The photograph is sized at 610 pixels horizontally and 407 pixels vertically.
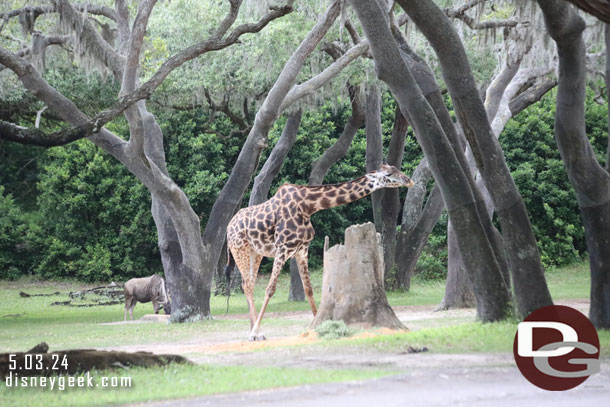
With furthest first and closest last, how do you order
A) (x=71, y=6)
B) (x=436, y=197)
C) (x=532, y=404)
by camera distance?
(x=436, y=197)
(x=71, y=6)
(x=532, y=404)

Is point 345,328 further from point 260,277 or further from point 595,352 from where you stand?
point 260,277

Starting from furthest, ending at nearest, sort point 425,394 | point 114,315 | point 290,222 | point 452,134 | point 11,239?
point 11,239 < point 114,315 < point 290,222 < point 452,134 < point 425,394

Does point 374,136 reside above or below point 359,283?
above

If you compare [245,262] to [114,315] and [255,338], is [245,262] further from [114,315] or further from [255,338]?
[114,315]

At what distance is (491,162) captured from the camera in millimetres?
11305

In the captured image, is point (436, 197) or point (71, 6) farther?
point (436, 197)

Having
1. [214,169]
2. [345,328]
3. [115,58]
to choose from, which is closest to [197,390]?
[345,328]

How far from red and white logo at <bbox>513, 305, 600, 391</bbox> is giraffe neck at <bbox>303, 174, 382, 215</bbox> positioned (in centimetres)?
385

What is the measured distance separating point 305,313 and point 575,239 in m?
14.9

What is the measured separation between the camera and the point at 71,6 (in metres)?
17.5

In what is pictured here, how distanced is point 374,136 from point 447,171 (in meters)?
13.0

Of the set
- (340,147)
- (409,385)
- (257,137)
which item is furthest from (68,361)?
(340,147)

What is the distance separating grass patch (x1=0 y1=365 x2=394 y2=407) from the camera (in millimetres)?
7684

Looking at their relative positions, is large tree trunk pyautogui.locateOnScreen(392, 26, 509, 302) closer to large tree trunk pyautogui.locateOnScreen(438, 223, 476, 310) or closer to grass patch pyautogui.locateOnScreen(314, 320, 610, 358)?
grass patch pyautogui.locateOnScreen(314, 320, 610, 358)
